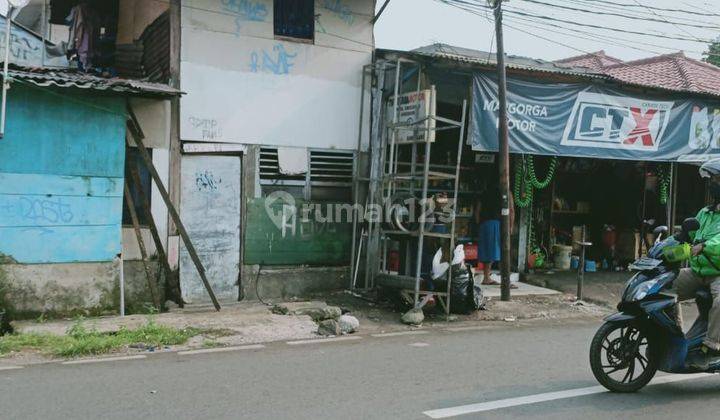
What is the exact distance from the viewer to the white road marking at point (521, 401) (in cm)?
510

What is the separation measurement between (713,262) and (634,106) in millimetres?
7994

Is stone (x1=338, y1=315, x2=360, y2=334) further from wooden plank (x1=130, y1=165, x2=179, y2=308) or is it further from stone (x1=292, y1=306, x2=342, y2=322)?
wooden plank (x1=130, y1=165, x2=179, y2=308)

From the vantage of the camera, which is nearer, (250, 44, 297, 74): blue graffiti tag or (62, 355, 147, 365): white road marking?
(62, 355, 147, 365): white road marking

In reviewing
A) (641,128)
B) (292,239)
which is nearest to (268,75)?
(292,239)

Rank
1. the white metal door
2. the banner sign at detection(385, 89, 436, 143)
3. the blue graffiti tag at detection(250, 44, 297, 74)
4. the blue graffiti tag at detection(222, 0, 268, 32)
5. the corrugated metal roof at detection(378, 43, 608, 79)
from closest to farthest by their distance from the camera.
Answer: the banner sign at detection(385, 89, 436, 143), the white metal door, the corrugated metal roof at detection(378, 43, 608, 79), the blue graffiti tag at detection(222, 0, 268, 32), the blue graffiti tag at detection(250, 44, 297, 74)

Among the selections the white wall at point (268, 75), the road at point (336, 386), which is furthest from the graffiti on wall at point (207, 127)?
the road at point (336, 386)

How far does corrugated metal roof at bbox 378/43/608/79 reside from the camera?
1067 centimetres

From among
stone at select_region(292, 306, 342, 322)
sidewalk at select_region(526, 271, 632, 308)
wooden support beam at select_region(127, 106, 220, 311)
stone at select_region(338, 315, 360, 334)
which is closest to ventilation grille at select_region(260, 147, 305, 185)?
wooden support beam at select_region(127, 106, 220, 311)

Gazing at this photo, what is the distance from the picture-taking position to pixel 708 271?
5.68m

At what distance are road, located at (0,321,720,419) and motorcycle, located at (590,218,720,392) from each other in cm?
25

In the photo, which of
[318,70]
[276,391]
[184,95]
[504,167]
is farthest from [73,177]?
[504,167]

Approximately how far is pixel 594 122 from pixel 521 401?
822 centimetres

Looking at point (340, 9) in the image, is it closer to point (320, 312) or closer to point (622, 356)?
point (320, 312)

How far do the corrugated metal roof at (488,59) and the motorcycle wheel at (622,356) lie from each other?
233 inches
